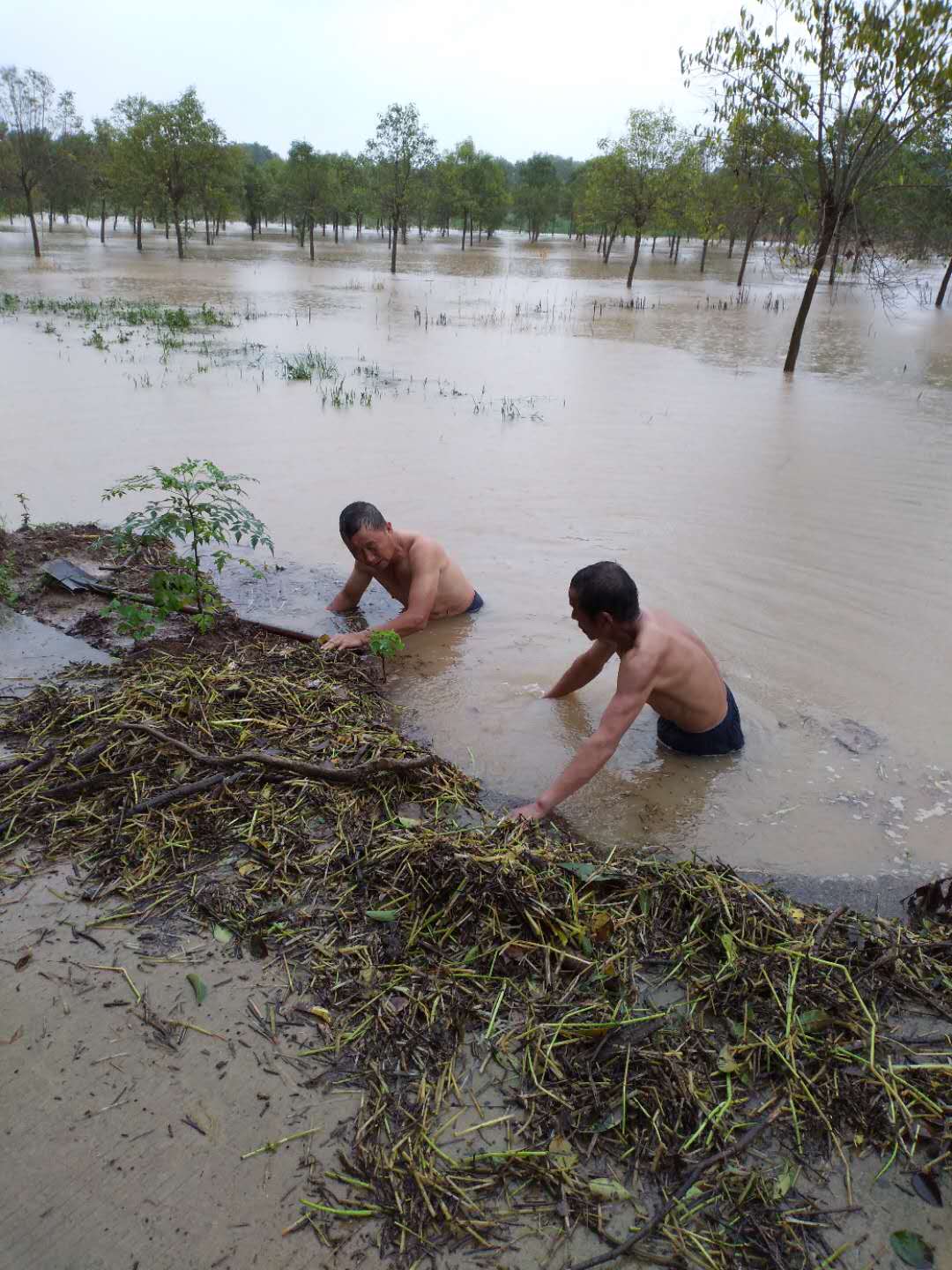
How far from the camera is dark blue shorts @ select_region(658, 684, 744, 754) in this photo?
4.45 m

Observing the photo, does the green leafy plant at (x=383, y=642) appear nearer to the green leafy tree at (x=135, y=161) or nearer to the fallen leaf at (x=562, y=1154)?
the fallen leaf at (x=562, y=1154)

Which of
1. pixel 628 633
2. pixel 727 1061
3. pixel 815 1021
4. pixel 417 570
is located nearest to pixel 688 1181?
pixel 727 1061

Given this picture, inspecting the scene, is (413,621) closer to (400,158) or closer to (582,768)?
(582,768)

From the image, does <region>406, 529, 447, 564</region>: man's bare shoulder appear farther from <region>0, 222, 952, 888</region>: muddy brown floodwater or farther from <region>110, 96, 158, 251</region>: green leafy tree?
<region>110, 96, 158, 251</region>: green leafy tree

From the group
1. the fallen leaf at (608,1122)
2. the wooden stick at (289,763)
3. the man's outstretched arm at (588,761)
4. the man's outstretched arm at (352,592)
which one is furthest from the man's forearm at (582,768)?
the man's outstretched arm at (352,592)

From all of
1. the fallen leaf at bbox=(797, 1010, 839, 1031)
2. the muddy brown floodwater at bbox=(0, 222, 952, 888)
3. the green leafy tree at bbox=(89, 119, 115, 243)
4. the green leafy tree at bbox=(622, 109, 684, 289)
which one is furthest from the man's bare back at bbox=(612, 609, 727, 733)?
the green leafy tree at bbox=(89, 119, 115, 243)

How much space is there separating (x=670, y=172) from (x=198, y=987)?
4068 cm

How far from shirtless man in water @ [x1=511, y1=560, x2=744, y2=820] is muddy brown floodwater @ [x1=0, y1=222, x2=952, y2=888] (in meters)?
0.43

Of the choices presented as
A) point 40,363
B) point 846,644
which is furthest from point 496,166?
point 846,644

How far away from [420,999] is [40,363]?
14.4m

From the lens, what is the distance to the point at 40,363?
13625 mm

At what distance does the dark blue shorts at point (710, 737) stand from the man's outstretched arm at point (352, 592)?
2.28 meters

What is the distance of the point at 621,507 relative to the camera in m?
8.52

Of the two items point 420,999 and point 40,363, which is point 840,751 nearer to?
point 420,999
